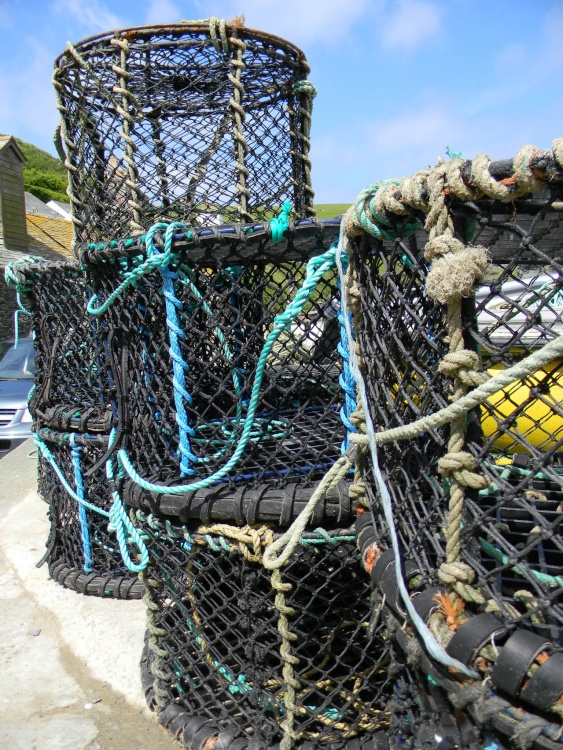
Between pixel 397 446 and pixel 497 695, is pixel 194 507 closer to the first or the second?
pixel 397 446

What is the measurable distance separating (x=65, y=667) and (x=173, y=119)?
2.10 meters

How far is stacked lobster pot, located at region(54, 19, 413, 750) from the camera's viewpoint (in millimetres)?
1478

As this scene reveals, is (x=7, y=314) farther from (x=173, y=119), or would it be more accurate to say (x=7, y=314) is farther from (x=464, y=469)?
(x=464, y=469)

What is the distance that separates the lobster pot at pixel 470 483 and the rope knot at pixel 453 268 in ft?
0.11

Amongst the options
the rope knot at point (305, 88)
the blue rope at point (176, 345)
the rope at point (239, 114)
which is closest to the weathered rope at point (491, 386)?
the blue rope at point (176, 345)

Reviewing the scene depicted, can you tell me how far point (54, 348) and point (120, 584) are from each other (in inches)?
43.4

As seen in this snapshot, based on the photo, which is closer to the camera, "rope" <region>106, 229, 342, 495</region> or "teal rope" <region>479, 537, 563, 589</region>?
"teal rope" <region>479, 537, 563, 589</region>

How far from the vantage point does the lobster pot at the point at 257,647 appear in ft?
4.94

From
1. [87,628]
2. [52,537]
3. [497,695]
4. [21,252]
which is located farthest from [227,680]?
[21,252]

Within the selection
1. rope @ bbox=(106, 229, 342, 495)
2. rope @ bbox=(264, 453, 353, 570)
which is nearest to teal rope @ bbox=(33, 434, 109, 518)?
rope @ bbox=(106, 229, 342, 495)

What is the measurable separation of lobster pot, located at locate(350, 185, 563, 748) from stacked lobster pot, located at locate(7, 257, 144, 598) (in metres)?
1.48

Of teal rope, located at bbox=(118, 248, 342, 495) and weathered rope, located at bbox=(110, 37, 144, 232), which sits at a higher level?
weathered rope, located at bbox=(110, 37, 144, 232)

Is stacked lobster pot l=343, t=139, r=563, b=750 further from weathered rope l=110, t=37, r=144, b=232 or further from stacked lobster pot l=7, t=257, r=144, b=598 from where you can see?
stacked lobster pot l=7, t=257, r=144, b=598

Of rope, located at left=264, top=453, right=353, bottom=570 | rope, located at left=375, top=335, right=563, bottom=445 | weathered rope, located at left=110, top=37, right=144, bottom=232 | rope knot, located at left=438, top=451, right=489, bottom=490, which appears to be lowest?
rope, located at left=264, top=453, right=353, bottom=570
